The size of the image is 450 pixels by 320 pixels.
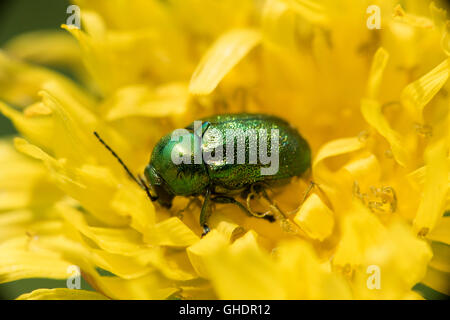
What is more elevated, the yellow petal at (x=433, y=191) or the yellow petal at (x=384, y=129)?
the yellow petal at (x=384, y=129)

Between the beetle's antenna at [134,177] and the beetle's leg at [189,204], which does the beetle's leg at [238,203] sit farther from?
the beetle's antenna at [134,177]

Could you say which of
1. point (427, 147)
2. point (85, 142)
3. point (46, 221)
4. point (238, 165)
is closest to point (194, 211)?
point (238, 165)

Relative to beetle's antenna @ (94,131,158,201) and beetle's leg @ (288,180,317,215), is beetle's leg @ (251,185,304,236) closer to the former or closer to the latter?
beetle's leg @ (288,180,317,215)

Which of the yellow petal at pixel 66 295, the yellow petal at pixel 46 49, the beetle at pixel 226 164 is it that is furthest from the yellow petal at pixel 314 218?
the yellow petal at pixel 46 49

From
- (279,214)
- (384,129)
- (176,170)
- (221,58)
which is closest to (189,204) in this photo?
(176,170)

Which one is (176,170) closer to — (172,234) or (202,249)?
(172,234)

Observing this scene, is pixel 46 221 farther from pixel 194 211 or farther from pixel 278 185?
pixel 278 185
